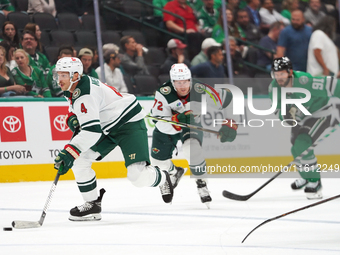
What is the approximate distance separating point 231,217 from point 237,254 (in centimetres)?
144

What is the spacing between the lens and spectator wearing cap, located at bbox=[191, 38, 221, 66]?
24.5 ft

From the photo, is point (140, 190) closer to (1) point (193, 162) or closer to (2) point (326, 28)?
(1) point (193, 162)

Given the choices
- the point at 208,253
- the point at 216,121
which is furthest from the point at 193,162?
the point at 216,121

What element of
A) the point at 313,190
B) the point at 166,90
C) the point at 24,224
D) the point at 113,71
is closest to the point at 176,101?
the point at 166,90

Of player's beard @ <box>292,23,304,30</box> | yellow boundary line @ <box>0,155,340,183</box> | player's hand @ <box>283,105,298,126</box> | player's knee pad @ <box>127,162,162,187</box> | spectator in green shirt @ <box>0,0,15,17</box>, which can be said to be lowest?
yellow boundary line @ <box>0,155,340,183</box>

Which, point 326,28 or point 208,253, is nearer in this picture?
point 208,253

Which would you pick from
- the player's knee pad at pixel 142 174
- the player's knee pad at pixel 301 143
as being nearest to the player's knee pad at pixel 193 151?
the player's knee pad at pixel 142 174

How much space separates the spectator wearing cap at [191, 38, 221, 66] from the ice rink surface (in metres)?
2.01

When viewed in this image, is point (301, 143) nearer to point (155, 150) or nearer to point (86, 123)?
point (155, 150)

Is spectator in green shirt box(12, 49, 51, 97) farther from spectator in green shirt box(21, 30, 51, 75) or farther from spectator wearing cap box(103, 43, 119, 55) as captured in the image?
spectator wearing cap box(103, 43, 119, 55)

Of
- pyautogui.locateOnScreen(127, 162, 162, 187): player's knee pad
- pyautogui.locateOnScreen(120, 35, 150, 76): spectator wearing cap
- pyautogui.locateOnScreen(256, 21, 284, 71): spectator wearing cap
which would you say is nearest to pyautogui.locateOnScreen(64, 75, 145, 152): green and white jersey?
pyautogui.locateOnScreen(127, 162, 162, 187): player's knee pad

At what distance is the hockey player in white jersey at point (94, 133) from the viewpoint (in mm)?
3859

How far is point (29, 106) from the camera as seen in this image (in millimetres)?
6613

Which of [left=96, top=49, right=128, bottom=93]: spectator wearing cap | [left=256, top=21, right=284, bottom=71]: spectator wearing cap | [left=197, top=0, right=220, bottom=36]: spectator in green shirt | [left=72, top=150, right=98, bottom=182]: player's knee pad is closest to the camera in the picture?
[left=72, top=150, right=98, bottom=182]: player's knee pad
